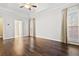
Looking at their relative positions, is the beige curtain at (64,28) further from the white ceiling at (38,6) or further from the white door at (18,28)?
the white door at (18,28)

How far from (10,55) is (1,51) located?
0.23 metres

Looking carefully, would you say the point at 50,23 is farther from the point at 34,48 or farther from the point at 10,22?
the point at 10,22

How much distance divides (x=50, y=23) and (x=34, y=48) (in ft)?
2.27

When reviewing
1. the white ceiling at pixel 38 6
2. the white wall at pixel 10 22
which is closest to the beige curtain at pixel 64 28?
the white ceiling at pixel 38 6

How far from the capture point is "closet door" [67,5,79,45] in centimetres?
232

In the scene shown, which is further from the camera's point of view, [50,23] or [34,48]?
[50,23]

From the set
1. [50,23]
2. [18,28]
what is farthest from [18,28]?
[50,23]

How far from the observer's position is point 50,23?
2.57 m

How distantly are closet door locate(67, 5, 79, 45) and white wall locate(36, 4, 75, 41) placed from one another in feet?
0.55

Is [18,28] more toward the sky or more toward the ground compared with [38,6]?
more toward the ground

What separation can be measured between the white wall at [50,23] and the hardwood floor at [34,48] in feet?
0.51

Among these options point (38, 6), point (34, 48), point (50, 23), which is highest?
point (38, 6)

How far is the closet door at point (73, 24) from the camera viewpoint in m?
2.32

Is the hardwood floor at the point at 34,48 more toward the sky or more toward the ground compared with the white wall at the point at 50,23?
more toward the ground
